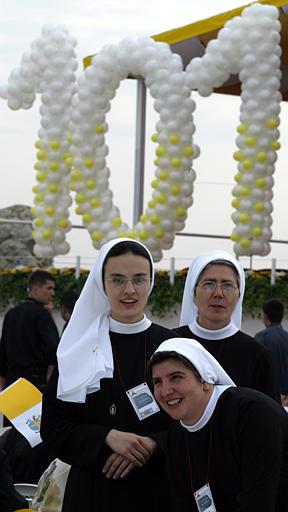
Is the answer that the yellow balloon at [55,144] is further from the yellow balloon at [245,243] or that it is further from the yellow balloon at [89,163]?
the yellow balloon at [245,243]

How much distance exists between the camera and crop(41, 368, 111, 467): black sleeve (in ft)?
10.6

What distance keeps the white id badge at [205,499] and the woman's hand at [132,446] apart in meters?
0.32

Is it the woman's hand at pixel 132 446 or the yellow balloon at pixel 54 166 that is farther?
the yellow balloon at pixel 54 166

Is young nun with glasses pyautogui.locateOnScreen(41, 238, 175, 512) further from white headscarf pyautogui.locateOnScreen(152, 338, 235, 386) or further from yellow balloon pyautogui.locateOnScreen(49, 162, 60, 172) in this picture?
yellow balloon pyautogui.locateOnScreen(49, 162, 60, 172)

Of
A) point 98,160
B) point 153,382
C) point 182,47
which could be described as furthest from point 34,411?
point 182,47

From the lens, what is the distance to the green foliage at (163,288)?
1080 centimetres

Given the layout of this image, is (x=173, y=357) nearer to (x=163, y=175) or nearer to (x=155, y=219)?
(x=163, y=175)

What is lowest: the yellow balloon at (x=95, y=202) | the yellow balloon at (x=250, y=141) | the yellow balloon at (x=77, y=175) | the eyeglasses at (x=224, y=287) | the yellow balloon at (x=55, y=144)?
the yellow balloon at (x=95, y=202)

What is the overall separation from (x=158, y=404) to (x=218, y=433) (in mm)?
411

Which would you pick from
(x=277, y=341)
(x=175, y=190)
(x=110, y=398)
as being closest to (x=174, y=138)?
(x=175, y=190)

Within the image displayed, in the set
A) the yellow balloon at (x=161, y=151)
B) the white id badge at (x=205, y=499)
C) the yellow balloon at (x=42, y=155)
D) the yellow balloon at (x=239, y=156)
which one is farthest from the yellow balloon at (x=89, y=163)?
the white id badge at (x=205, y=499)

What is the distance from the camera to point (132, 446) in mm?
3160

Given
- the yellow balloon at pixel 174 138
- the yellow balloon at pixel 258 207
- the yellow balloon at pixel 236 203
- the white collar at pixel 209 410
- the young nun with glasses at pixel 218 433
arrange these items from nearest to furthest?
the young nun with glasses at pixel 218 433
the white collar at pixel 209 410
the yellow balloon at pixel 258 207
the yellow balloon at pixel 236 203
the yellow balloon at pixel 174 138

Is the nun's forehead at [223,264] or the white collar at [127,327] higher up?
the nun's forehead at [223,264]
